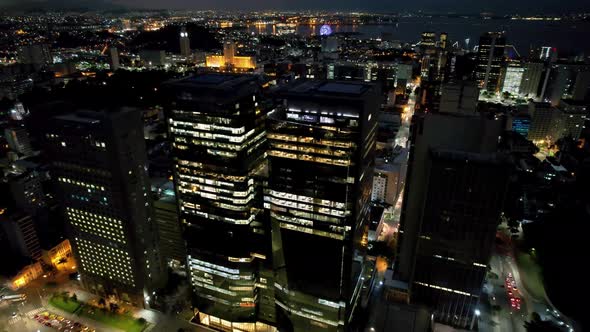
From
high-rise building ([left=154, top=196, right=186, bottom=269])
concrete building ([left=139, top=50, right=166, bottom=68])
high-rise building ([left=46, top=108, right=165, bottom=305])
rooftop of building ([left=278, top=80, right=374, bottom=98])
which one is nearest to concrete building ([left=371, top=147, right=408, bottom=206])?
high-rise building ([left=154, top=196, right=186, bottom=269])

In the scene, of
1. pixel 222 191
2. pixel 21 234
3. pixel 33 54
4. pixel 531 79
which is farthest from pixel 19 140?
pixel 531 79

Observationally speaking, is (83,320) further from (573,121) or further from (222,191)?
(573,121)

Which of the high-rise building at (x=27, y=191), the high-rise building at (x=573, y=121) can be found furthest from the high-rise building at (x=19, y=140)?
the high-rise building at (x=573, y=121)

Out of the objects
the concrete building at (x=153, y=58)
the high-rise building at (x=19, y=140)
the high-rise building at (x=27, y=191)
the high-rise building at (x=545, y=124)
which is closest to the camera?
the high-rise building at (x=27, y=191)

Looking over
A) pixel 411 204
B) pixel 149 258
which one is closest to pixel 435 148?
pixel 411 204

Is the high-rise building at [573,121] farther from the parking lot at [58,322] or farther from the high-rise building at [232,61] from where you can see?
the high-rise building at [232,61]

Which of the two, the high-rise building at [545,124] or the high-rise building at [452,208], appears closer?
the high-rise building at [452,208]

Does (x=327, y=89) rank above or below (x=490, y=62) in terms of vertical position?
above

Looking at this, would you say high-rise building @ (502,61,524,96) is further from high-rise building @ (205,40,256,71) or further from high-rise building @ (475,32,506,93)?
high-rise building @ (205,40,256,71)
